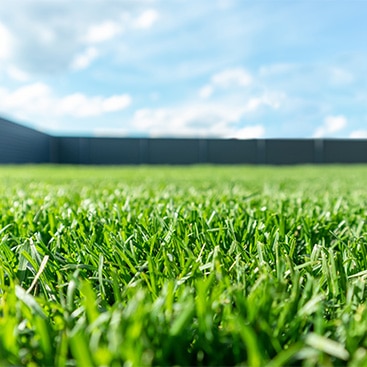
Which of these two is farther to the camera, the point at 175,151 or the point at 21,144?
the point at 175,151

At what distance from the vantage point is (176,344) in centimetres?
43

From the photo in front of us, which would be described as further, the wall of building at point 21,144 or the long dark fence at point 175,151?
the long dark fence at point 175,151

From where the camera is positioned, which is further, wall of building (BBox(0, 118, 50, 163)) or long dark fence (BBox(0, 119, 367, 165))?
long dark fence (BBox(0, 119, 367, 165))

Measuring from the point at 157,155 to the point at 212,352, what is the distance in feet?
73.5

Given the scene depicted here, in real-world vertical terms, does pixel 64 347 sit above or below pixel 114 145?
below

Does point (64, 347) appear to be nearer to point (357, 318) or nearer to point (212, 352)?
point (212, 352)

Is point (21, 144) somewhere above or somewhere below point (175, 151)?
above

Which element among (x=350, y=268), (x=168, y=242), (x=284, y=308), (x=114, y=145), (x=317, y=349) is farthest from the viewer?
(x=114, y=145)

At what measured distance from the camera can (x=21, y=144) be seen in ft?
62.7

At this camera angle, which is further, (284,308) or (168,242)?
(168,242)

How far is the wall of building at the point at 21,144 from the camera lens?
1716 centimetres

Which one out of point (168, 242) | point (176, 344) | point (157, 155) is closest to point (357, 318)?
point (176, 344)

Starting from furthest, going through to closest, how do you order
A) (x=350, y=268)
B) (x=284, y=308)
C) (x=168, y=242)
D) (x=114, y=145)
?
1. (x=114, y=145)
2. (x=168, y=242)
3. (x=350, y=268)
4. (x=284, y=308)

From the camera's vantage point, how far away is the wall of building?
17156mm
